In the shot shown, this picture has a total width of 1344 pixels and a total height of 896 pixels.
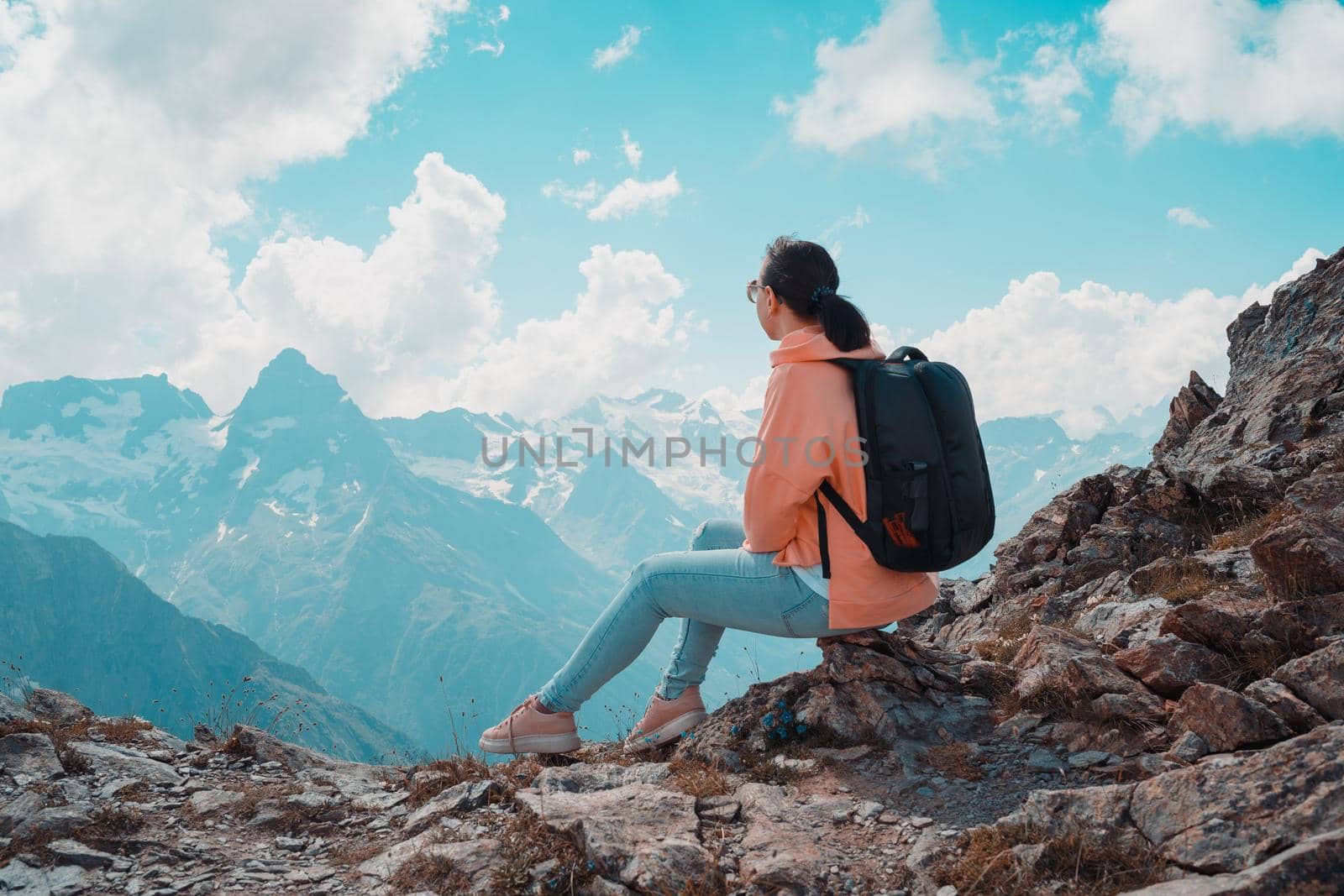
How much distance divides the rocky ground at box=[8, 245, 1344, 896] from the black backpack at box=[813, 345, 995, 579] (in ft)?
5.41

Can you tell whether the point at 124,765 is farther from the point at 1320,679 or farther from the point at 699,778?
the point at 1320,679

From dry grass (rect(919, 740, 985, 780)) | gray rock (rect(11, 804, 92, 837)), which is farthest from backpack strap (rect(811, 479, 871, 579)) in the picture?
gray rock (rect(11, 804, 92, 837))

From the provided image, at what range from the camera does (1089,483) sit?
503 inches

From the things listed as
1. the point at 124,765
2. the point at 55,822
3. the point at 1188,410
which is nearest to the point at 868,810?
the point at 55,822

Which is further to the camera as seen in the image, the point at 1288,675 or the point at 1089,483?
the point at 1089,483

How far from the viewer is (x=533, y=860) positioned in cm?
479

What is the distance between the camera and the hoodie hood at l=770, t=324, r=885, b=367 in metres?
5.31

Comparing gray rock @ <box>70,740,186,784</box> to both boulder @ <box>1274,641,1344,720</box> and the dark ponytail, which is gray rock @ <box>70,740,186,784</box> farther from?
boulder @ <box>1274,641,1344,720</box>

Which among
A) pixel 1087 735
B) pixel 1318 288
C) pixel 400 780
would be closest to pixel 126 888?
pixel 400 780

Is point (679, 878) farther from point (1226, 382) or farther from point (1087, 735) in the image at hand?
point (1226, 382)

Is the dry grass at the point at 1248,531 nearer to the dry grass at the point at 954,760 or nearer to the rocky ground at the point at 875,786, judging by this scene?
the rocky ground at the point at 875,786

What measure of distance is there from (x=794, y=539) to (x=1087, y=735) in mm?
→ 2535

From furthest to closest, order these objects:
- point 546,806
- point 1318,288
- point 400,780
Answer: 1. point 1318,288
2. point 400,780
3. point 546,806

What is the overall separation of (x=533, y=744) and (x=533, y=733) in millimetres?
91
